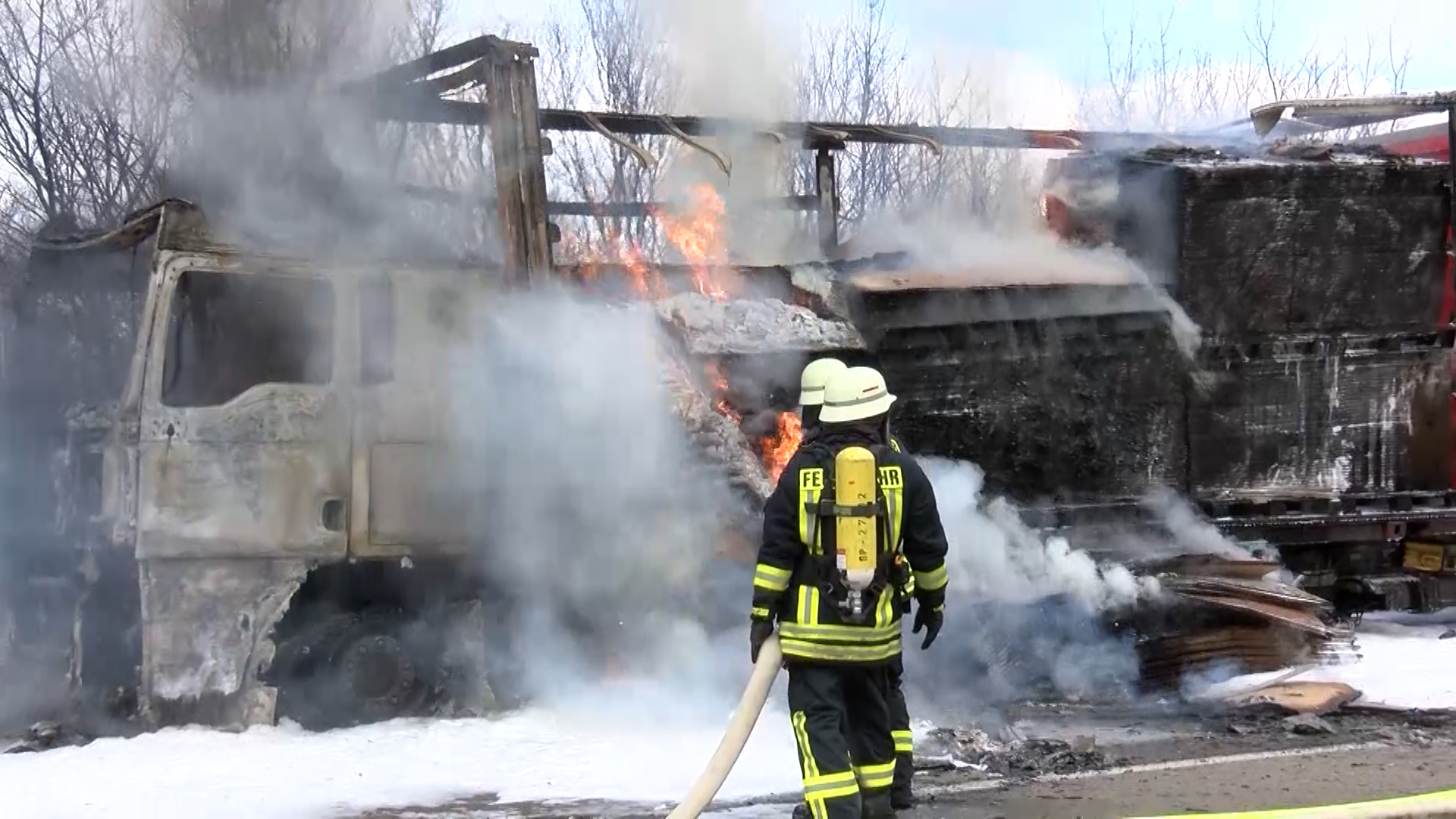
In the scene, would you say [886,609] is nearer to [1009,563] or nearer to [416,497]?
[1009,563]

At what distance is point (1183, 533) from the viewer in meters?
7.29

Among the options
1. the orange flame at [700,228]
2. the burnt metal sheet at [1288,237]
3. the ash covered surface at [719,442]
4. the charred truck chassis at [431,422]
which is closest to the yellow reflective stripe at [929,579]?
the ash covered surface at [719,442]

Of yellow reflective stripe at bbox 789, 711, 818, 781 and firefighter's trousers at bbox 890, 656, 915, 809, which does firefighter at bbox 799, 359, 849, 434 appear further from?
yellow reflective stripe at bbox 789, 711, 818, 781

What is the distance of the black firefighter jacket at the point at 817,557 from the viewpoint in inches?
165

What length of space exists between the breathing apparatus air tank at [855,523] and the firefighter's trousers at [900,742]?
0.63 m

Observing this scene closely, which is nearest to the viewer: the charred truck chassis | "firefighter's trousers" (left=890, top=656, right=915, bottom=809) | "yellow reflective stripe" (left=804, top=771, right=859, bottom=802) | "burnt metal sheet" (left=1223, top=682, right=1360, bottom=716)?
"yellow reflective stripe" (left=804, top=771, right=859, bottom=802)

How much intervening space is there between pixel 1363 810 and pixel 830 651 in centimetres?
190

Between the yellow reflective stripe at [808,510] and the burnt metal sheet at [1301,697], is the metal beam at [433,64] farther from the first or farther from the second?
the burnt metal sheet at [1301,697]

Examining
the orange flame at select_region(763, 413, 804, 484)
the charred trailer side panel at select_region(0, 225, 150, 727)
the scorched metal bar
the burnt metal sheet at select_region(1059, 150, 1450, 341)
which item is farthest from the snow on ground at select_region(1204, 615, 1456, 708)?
the charred trailer side panel at select_region(0, 225, 150, 727)

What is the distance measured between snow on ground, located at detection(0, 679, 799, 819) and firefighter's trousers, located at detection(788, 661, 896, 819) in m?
0.73

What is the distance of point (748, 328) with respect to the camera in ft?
21.2

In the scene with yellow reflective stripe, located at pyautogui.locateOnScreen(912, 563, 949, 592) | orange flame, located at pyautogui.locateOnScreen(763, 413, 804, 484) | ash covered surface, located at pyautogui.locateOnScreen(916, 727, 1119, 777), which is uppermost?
A: orange flame, located at pyautogui.locateOnScreen(763, 413, 804, 484)

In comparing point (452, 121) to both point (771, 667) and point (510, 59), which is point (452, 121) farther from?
point (771, 667)

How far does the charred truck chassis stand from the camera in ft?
18.2
